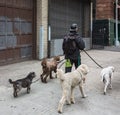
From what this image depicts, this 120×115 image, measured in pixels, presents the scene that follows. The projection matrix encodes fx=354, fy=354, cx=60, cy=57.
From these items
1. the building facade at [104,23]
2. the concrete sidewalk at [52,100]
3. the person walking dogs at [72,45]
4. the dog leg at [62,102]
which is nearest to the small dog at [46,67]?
the concrete sidewalk at [52,100]

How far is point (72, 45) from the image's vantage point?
955 cm

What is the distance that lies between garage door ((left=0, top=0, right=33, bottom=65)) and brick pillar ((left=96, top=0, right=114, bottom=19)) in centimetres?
1194

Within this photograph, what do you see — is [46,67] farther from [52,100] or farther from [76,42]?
[52,100]

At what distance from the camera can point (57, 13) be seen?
18.2 meters

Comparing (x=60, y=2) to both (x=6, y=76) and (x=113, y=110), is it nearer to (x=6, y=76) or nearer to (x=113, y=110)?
(x=6, y=76)

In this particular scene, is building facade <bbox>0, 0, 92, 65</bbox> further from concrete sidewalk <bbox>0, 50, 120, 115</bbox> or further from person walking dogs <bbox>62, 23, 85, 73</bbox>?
person walking dogs <bbox>62, 23, 85, 73</bbox>

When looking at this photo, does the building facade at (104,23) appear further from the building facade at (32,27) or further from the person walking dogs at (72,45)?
the person walking dogs at (72,45)

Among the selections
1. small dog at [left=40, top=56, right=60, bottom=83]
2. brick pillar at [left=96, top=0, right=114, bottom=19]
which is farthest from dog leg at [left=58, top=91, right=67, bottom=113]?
brick pillar at [left=96, top=0, right=114, bottom=19]

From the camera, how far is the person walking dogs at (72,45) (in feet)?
31.0

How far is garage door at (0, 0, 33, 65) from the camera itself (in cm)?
1398

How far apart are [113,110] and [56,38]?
10.2m

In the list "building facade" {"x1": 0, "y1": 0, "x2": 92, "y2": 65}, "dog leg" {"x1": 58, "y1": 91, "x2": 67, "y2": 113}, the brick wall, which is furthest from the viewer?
the brick wall

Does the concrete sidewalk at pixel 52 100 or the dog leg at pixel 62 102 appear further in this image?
the concrete sidewalk at pixel 52 100

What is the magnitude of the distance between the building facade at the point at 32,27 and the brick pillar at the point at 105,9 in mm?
6955
